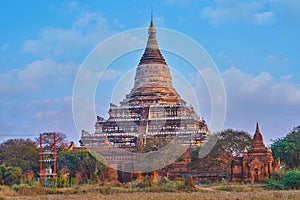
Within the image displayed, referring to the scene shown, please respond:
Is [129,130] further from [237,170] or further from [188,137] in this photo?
[237,170]

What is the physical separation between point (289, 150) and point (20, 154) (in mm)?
25048

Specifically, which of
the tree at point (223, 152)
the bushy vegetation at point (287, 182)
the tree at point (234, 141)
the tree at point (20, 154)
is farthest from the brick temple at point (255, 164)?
the tree at point (20, 154)

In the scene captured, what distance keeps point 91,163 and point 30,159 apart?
9.14m

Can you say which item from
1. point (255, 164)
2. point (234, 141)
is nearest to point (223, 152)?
point (234, 141)

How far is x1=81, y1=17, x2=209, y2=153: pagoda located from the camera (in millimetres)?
53750

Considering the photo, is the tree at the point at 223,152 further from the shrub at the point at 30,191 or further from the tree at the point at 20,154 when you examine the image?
the shrub at the point at 30,191

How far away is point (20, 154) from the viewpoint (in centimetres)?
5188

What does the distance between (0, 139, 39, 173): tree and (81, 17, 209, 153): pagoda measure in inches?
220

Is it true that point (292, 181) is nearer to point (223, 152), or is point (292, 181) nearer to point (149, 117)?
point (223, 152)

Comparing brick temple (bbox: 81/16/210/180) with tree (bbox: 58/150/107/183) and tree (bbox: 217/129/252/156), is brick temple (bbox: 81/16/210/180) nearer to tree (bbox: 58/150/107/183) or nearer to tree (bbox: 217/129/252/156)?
tree (bbox: 58/150/107/183)

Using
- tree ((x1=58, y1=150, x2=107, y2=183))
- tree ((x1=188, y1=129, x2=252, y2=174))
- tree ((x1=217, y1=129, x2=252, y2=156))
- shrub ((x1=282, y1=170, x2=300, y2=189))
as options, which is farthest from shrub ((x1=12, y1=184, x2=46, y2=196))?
tree ((x1=217, y1=129, x2=252, y2=156))

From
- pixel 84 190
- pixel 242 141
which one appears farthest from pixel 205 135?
pixel 84 190

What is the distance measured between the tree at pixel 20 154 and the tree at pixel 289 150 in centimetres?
2208

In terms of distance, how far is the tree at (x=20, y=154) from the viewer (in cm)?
4897
